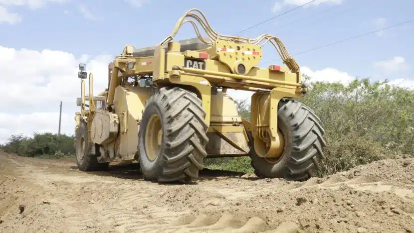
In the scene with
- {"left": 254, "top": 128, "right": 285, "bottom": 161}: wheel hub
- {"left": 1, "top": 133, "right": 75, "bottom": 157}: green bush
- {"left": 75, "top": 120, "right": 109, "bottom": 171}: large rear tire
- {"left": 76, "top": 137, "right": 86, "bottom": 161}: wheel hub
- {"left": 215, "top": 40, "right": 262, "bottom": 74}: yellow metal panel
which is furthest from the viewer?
{"left": 1, "top": 133, "right": 75, "bottom": 157}: green bush

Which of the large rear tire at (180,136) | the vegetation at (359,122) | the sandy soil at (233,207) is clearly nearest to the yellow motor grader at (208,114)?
the large rear tire at (180,136)

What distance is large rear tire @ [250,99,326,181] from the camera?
6996 millimetres

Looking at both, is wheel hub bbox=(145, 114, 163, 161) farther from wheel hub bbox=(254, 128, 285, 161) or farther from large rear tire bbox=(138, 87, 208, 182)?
wheel hub bbox=(254, 128, 285, 161)

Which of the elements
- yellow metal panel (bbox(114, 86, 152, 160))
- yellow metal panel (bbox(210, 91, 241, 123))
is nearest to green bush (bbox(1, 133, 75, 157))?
yellow metal panel (bbox(114, 86, 152, 160))

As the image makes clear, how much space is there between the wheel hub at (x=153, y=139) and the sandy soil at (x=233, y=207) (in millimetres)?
996

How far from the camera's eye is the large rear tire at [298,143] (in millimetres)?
6996

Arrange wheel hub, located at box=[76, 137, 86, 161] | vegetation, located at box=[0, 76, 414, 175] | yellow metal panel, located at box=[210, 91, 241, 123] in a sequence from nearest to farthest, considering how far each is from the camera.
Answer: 1. yellow metal panel, located at box=[210, 91, 241, 123]
2. vegetation, located at box=[0, 76, 414, 175]
3. wheel hub, located at box=[76, 137, 86, 161]

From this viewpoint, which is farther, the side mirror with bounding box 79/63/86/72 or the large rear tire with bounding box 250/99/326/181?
the side mirror with bounding box 79/63/86/72

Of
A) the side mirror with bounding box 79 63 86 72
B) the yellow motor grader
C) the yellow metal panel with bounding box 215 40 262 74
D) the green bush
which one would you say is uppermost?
the side mirror with bounding box 79 63 86 72

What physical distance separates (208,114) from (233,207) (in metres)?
2.97

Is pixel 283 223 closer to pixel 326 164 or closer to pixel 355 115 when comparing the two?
pixel 326 164

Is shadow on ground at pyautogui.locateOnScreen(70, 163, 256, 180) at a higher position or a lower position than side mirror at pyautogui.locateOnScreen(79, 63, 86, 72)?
lower

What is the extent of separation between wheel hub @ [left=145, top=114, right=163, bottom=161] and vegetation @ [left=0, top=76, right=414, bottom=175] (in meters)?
3.38

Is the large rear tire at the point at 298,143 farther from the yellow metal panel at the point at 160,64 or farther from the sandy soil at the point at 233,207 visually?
the yellow metal panel at the point at 160,64
